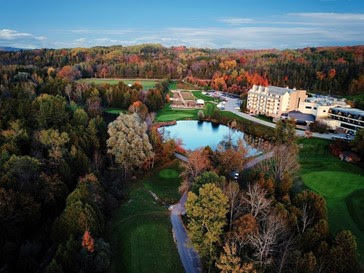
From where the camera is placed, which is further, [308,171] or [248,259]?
[308,171]

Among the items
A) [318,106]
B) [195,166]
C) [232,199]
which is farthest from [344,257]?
[318,106]

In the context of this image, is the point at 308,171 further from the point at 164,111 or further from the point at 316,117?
the point at 164,111

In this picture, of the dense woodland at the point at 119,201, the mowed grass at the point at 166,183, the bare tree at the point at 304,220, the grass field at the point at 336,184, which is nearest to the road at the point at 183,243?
the dense woodland at the point at 119,201

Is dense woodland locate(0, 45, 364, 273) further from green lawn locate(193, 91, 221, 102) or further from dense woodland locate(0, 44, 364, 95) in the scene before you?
dense woodland locate(0, 44, 364, 95)

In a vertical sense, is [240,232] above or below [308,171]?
above

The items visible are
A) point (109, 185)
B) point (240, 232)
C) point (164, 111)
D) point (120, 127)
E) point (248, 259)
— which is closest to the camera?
point (248, 259)

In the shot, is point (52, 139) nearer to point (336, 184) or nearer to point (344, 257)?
point (344, 257)

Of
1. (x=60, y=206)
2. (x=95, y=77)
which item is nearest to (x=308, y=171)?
(x=60, y=206)

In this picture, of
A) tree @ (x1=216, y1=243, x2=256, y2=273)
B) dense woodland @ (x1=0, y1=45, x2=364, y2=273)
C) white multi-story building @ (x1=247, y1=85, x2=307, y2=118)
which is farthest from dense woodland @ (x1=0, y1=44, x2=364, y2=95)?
tree @ (x1=216, y1=243, x2=256, y2=273)

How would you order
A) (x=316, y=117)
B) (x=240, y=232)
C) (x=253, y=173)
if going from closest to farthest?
1. (x=240, y=232)
2. (x=253, y=173)
3. (x=316, y=117)
